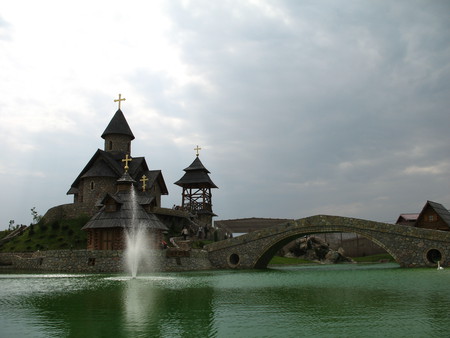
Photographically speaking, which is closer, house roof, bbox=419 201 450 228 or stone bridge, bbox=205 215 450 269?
stone bridge, bbox=205 215 450 269

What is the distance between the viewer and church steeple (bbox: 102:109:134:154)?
2411 inches

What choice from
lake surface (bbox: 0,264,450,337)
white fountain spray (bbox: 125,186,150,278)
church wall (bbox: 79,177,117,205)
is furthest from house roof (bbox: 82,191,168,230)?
lake surface (bbox: 0,264,450,337)

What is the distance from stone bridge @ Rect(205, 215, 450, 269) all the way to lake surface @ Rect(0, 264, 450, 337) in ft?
45.8

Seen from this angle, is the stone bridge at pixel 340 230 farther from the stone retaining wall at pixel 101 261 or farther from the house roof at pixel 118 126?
the house roof at pixel 118 126

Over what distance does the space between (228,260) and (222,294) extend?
2313cm

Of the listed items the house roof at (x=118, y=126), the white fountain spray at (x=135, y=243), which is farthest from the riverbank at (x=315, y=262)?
the house roof at (x=118, y=126)

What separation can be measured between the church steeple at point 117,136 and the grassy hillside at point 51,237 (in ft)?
41.5

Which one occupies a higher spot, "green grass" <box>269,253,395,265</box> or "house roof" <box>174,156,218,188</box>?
"house roof" <box>174,156,218,188</box>

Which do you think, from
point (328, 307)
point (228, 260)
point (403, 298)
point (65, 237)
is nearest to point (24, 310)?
point (328, 307)

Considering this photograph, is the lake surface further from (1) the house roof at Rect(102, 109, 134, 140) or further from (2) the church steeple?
Result: (1) the house roof at Rect(102, 109, 134, 140)

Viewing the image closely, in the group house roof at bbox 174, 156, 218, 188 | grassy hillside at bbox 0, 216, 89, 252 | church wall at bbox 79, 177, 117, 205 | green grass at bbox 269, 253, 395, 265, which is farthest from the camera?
house roof at bbox 174, 156, 218, 188

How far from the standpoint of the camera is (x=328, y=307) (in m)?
15.7

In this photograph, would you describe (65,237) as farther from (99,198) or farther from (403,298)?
(403,298)

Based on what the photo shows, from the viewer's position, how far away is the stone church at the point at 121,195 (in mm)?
40594
